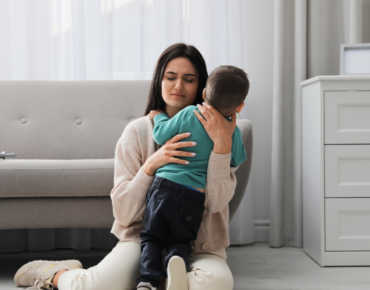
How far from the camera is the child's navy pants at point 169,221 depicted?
3.19ft

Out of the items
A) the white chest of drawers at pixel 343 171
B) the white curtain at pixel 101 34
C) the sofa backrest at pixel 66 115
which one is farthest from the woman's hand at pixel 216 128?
the white curtain at pixel 101 34

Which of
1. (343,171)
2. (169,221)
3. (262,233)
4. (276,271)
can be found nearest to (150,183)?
(169,221)

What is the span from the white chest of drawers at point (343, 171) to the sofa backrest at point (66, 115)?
921 mm

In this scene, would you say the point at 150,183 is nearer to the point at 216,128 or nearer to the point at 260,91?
the point at 216,128

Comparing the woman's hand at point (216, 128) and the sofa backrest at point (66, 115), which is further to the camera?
the sofa backrest at point (66, 115)

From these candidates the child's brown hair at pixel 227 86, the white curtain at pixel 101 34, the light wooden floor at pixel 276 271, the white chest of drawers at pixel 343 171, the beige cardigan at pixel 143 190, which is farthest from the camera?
the white curtain at pixel 101 34

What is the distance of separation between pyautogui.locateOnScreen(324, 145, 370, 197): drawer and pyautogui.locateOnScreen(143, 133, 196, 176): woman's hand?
2.88ft

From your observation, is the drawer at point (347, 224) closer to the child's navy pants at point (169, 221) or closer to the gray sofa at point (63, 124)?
the child's navy pants at point (169, 221)

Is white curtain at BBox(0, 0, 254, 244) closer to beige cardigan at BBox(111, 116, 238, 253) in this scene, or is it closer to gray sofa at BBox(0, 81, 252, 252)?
gray sofa at BBox(0, 81, 252, 252)

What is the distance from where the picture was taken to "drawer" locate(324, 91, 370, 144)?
1.63 meters

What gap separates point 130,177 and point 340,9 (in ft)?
5.17

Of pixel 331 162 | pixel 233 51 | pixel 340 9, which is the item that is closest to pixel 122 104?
pixel 233 51

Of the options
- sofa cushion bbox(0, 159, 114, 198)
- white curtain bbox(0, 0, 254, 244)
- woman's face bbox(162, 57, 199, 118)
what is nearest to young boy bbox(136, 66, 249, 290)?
woman's face bbox(162, 57, 199, 118)

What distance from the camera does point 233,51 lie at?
209cm
